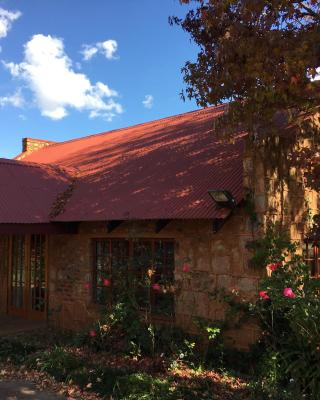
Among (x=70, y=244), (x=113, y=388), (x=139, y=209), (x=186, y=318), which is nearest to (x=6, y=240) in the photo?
(x=70, y=244)

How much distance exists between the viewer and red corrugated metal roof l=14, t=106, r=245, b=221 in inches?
305

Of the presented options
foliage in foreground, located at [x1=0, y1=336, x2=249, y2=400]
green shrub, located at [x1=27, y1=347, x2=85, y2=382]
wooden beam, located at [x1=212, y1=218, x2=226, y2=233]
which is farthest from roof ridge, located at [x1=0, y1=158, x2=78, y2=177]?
wooden beam, located at [x1=212, y1=218, x2=226, y2=233]

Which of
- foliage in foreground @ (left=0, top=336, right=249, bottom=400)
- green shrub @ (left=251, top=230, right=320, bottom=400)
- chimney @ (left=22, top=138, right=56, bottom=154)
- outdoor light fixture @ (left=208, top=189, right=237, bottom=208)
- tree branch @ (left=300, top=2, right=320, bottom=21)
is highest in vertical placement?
chimney @ (left=22, top=138, right=56, bottom=154)

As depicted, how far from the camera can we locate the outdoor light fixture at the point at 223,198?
6714 mm

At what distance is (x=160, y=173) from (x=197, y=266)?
7.41 ft

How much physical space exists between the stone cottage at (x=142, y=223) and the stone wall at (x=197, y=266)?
2cm

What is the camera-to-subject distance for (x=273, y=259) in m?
6.90

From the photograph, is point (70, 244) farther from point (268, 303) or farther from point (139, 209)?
point (268, 303)

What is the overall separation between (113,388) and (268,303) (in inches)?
94.7

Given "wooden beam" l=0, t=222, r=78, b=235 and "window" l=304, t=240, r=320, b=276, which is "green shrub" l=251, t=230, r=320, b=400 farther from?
"wooden beam" l=0, t=222, r=78, b=235

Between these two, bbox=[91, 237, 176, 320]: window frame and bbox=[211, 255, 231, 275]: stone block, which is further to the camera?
bbox=[91, 237, 176, 320]: window frame

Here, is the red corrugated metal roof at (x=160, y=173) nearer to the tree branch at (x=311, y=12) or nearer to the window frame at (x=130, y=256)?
the window frame at (x=130, y=256)

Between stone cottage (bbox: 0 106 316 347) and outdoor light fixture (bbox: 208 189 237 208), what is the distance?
0.02 meters

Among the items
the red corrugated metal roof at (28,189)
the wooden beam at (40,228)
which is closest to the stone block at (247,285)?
the wooden beam at (40,228)
